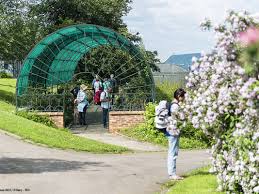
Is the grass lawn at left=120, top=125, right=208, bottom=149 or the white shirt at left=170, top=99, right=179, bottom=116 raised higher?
the white shirt at left=170, top=99, right=179, bottom=116

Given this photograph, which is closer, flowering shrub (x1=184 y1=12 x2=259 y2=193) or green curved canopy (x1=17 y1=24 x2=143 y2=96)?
flowering shrub (x1=184 y1=12 x2=259 y2=193)

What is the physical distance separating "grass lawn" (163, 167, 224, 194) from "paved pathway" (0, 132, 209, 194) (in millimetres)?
410

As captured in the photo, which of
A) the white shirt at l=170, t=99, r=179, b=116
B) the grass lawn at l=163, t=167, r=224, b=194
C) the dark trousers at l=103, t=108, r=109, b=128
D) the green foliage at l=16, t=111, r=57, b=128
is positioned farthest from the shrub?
the white shirt at l=170, t=99, r=179, b=116

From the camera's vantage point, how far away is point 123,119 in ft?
69.0

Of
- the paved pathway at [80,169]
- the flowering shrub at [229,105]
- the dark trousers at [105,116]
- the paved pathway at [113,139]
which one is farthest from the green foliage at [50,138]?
the flowering shrub at [229,105]

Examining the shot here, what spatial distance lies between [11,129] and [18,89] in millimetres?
6295

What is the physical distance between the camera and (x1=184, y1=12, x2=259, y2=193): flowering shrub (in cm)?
584

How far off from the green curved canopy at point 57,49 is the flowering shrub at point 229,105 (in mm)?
15120

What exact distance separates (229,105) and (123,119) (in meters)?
14.4

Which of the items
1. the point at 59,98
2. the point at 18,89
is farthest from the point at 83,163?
the point at 18,89

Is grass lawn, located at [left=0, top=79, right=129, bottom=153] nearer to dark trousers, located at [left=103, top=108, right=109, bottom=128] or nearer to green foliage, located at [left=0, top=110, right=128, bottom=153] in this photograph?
green foliage, located at [left=0, top=110, right=128, bottom=153]

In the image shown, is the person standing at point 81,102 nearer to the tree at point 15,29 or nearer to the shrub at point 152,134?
the shrub at point 152,134

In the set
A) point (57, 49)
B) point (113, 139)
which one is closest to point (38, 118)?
point (113, 139)

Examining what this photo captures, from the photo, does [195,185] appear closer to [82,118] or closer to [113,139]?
[113,139]
